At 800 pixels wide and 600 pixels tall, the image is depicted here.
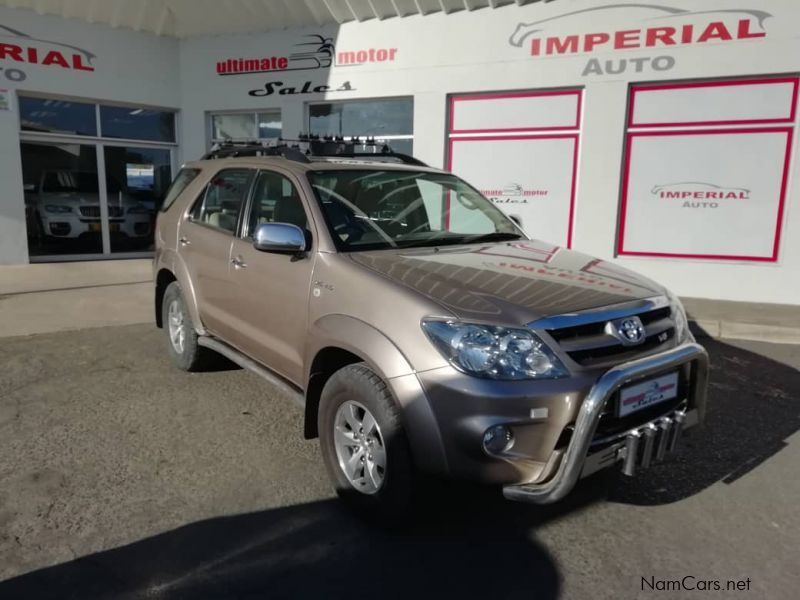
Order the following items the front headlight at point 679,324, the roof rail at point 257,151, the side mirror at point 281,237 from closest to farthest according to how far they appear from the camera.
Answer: the front headlight at point 679,324 < the side mirror at point 281,237 < the roof rail at point 257,151

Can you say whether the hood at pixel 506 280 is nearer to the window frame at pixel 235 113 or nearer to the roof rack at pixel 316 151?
the roof rack at pixel 316 151

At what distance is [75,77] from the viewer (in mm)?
11070

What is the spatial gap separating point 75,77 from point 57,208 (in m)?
2.43

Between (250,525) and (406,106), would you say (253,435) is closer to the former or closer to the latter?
(250,525)

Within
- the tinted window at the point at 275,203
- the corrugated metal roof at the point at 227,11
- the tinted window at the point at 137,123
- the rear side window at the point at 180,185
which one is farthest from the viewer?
the tinted window at the point at 137,123

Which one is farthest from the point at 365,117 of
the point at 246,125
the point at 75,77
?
the point at 75,77

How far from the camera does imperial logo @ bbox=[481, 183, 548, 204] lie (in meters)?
10.1

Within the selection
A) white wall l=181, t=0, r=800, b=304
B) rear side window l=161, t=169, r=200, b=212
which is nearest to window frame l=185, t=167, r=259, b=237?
rear side window l=161, t=169, r=200, b=212

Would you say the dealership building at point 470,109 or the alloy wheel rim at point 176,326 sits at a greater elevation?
the dealership building at point 470,109

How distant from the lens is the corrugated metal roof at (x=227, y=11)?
10234 mm

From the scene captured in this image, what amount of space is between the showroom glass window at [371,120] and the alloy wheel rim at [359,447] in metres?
8.16

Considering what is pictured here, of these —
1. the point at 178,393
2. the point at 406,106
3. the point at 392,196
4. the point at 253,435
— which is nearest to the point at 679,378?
the point at 392,196

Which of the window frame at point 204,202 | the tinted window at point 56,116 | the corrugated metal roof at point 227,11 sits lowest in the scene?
the window frame at point 204,202

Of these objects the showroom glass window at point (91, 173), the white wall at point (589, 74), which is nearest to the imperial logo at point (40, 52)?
the showroom glass window at point (91, 173)
